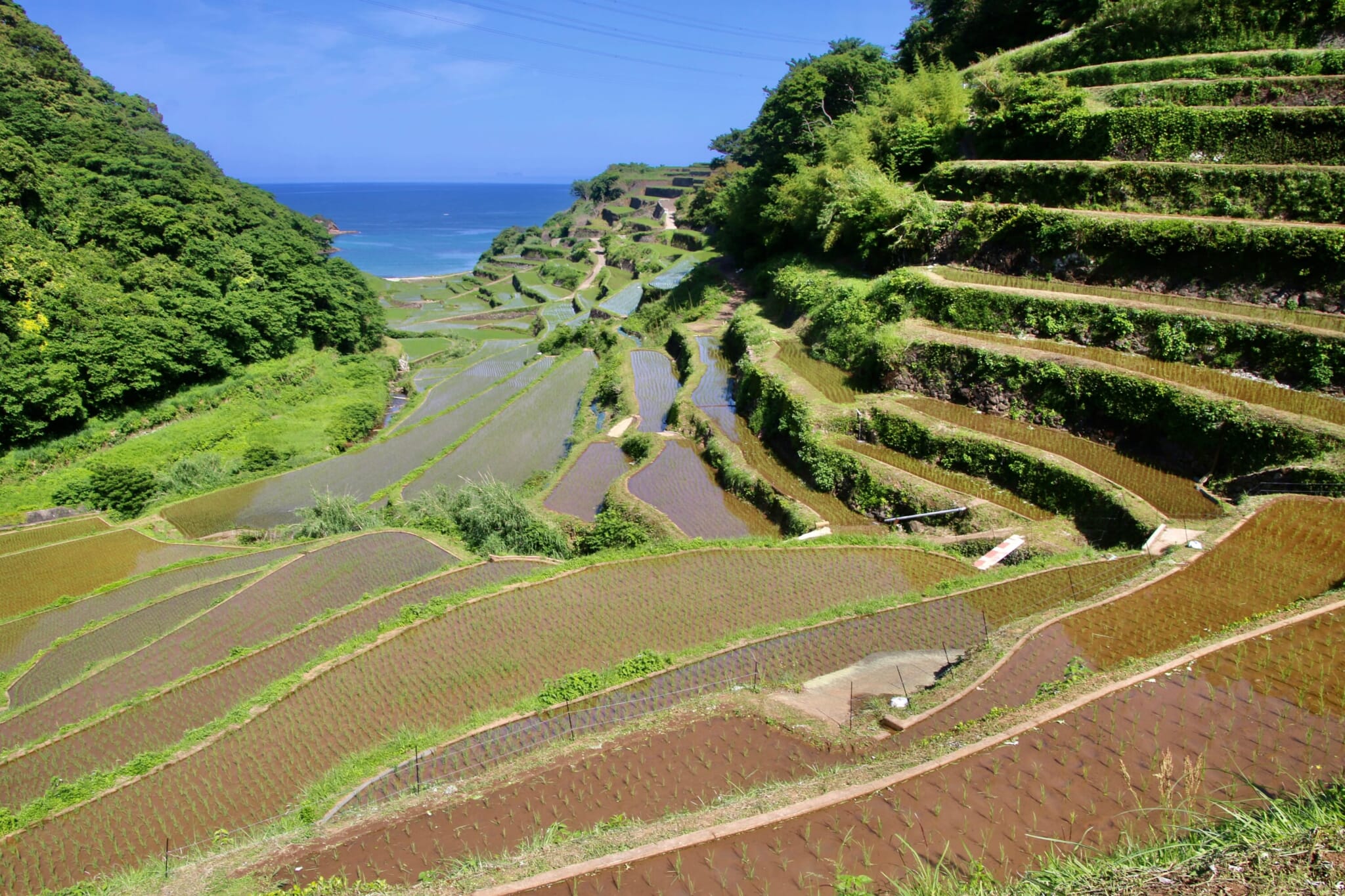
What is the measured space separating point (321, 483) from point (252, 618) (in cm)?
961

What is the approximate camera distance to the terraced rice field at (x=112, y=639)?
11414mm

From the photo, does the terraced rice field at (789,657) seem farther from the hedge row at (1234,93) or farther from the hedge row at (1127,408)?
the hedge row at (1234,93)

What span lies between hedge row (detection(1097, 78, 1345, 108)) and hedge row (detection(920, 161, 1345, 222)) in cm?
290

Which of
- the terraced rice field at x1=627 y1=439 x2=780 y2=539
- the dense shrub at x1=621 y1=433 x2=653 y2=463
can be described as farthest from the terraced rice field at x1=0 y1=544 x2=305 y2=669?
the dense shrub at x1=621 y1=433 x2=653 y2=463

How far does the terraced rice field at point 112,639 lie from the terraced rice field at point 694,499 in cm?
856

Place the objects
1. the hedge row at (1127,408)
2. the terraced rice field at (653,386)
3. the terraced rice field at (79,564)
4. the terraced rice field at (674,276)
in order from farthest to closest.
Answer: the terraced rice field at (674,276) → the terraced rice field at (653,386) → the terraced rice field at (79,564) → the hedge row at (1127,408)

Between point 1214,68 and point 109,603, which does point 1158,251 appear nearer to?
point 1214,68

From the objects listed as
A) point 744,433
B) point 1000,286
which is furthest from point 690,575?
point 1000,286

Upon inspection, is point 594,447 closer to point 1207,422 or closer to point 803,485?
point 803,485

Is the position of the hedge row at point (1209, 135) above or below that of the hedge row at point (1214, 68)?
below

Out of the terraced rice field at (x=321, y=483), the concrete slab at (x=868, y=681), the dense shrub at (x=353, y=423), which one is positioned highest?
the dense shrub at (x=353, y=423)

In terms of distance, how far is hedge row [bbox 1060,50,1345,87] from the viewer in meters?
15.9

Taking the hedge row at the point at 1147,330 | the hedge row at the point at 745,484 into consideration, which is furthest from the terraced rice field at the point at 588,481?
the hedge row at the point at 1147,330

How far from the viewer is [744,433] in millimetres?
17938
